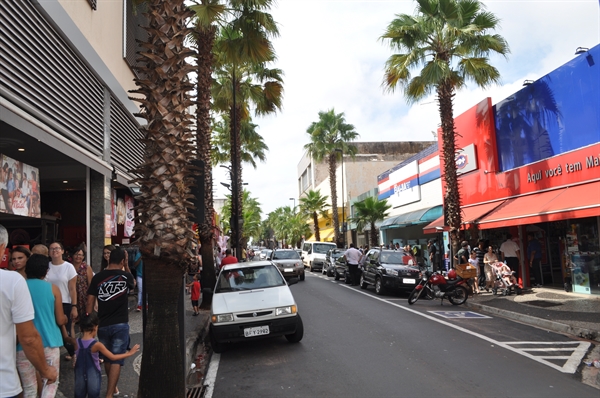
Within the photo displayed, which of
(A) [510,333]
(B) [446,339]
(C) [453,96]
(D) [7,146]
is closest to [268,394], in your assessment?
(B) [446,339]

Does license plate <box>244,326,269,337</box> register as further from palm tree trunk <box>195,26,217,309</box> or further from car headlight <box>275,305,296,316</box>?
palm tree trunk <box>195,26,217,309</box>

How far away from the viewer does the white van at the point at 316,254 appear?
31.5 metres

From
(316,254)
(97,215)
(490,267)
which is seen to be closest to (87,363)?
(97,215)

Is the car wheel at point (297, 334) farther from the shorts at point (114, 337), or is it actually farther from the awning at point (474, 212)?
the awning at point (474, 212)

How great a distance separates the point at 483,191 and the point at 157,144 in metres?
16.9

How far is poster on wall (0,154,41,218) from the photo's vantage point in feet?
26.1

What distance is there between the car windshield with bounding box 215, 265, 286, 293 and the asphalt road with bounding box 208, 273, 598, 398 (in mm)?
1074

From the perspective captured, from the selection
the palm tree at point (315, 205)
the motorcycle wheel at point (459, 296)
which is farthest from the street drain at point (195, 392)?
the palm tree at point (315, 205)

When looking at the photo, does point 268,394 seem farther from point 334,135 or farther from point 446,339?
point 334,135

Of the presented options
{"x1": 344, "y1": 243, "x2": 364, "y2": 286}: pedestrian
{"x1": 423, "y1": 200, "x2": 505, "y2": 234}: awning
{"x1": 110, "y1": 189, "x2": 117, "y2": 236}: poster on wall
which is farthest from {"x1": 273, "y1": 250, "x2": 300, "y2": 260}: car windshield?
{"x1": 110, "y1": 189, "x2": 117, "y2": 236}: poster on wall

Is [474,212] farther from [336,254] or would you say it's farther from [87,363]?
[87,363]

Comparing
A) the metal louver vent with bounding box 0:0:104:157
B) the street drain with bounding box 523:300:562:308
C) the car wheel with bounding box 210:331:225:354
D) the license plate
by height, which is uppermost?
the metal louver vent with bounding box 0:0:104:157

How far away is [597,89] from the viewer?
1336 cm

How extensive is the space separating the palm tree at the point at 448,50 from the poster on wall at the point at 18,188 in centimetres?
1270
